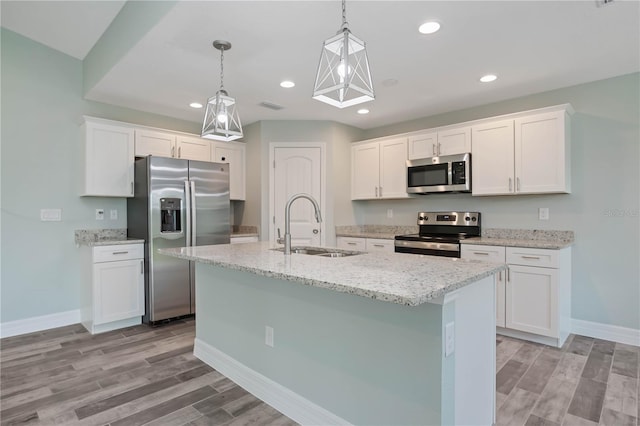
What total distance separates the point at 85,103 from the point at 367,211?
3761 mm

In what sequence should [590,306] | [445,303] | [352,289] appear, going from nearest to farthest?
[352,289], [445,303], [590,306]

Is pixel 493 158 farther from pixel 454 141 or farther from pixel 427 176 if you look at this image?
pixel 427 176

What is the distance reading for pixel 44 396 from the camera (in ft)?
7.32

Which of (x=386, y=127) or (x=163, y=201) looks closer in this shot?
(x=163, y=201)

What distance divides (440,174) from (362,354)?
9.42ft

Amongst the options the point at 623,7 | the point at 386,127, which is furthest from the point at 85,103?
the point at 623,7

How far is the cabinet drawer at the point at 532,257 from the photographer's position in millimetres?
3037

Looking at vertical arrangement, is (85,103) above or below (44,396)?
above

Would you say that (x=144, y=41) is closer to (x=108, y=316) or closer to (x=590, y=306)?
(x=108, y=316)

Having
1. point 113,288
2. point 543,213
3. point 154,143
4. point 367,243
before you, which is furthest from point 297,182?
point 543,213

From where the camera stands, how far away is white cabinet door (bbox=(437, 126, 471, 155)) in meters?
3.84

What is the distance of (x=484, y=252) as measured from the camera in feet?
11.2

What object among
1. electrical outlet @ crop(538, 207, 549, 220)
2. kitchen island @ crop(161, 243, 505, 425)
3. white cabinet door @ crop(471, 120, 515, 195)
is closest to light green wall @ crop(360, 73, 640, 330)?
electrical outlet @ crop(538, 207, 549, 220)

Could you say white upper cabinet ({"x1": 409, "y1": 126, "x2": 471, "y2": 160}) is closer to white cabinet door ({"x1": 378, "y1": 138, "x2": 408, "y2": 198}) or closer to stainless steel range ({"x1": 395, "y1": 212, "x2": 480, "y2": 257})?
white cabinet door ({"x1": 378, "y1": 138, "x2": 408, "y2": 198})
